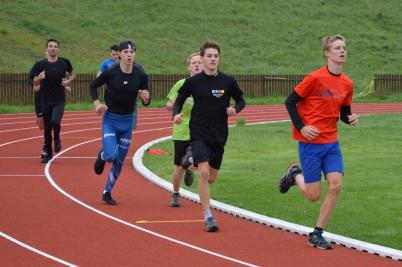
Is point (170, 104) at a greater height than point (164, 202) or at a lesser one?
greater

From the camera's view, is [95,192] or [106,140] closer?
[106,140]

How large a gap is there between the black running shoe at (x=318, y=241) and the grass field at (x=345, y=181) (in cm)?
59

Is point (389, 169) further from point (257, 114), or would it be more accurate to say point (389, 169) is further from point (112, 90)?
point (257, 114)

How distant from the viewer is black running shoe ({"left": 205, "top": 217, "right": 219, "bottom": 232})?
10484 millimetres

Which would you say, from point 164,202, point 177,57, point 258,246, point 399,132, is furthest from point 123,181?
point 177,57

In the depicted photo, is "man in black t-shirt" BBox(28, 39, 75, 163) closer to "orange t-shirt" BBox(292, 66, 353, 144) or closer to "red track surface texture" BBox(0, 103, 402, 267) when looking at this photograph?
"red track surface texture" BBox(0, 103, 402, 267)

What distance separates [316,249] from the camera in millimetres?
9344

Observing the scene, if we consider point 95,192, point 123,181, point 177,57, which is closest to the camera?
point 95,192

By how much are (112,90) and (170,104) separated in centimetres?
91

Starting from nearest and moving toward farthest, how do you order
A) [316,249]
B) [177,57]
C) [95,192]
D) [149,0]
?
1. [316,249]
2. [95,192]
3. [177,57]
4. [149,0]

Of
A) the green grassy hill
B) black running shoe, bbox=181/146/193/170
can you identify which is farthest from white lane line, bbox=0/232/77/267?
the green grassy hill

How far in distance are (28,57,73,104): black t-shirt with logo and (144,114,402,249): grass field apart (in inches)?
85.6

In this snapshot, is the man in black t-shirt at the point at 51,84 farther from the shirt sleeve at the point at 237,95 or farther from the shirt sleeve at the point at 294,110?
the shirt sleeve at the point at 294,110

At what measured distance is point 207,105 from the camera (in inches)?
425
